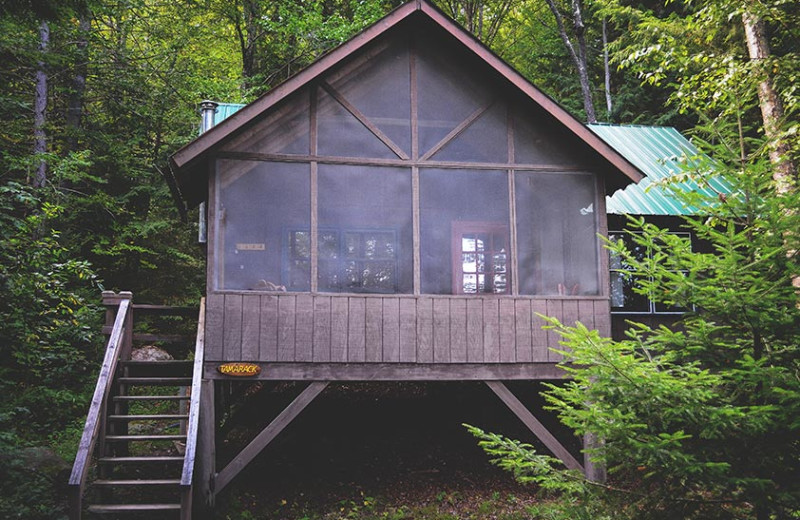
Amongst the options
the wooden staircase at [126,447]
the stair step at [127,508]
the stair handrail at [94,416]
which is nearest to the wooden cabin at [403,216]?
the wooden staircase at [126,447]

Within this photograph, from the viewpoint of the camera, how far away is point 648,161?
A: 1324 centimetres

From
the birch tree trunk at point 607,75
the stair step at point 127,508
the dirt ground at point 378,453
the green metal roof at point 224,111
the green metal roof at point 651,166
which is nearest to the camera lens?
the stair step at point 127,508

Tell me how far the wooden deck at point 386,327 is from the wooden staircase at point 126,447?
64 cm

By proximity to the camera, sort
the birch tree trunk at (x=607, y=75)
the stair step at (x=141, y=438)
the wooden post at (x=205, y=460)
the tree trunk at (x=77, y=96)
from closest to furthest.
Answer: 1. the stair step at (x=141, y=438)
2. the wooden post at (x=205, y=460)
3. the tree trunk at (x=77, y=96)
4. the birch tree trunk at (x=607, y=75)

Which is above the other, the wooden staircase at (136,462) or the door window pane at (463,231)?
the door window pane at (463,231)

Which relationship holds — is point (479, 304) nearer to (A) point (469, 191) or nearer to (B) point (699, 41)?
(A) point (469, 191)

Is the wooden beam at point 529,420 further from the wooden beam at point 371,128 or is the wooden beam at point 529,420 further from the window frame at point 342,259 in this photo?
the wooden beam at point 371,128

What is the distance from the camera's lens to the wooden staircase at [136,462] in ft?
22.9

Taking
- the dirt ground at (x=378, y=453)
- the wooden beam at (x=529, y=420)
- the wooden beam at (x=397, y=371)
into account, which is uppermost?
the wooden beam at (x=397, y=371)

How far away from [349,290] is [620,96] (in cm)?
1365

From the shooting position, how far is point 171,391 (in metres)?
13.7

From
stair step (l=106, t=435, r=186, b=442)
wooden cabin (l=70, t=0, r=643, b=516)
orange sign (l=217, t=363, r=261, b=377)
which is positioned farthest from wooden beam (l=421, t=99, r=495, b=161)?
stair step (l=106, t=435, r=186, b=442)

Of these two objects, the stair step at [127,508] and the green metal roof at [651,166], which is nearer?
the stair step at [127,508]

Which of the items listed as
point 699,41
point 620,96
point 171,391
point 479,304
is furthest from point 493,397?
point 620,96
